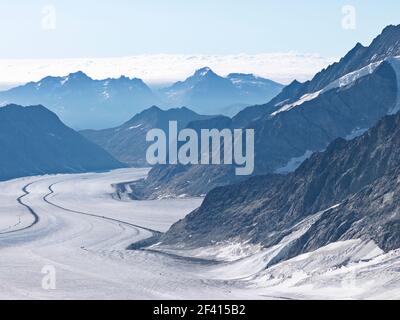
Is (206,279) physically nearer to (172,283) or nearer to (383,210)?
(172,283)

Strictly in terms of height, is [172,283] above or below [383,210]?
below
